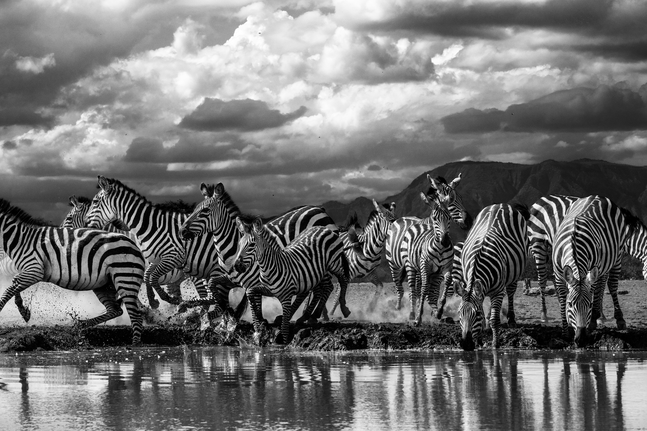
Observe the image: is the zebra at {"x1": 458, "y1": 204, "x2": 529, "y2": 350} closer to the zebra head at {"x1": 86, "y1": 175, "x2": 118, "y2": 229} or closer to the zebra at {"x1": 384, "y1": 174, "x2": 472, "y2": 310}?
the zebra at {"x1": 384, "y1": 174, "x2": 472, "y2": 310}

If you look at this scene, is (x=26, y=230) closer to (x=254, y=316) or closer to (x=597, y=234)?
(x=254, y=316)

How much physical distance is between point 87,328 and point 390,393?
8986 millimetres

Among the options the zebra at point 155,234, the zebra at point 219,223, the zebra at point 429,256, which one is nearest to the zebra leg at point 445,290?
the zebra at point 429,256

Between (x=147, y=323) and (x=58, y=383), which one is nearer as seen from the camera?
(x=58, y=383)

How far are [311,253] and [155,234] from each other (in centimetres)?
423

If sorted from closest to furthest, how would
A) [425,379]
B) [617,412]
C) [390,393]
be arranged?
[617,412] → [390,393] → [425,379]

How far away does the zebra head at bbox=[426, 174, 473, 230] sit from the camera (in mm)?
21078

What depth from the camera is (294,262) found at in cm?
1906

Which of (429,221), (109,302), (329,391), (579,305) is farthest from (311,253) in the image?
(329,391)

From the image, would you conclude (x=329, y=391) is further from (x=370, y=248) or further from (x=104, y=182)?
(x=104, y=182)

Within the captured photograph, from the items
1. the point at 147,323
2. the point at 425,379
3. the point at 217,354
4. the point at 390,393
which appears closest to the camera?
the point at 390,393

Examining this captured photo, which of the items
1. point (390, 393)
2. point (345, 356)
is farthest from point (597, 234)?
point (390, 393)

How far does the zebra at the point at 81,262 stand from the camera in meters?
19.0

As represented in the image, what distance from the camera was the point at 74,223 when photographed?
25.6 metres
